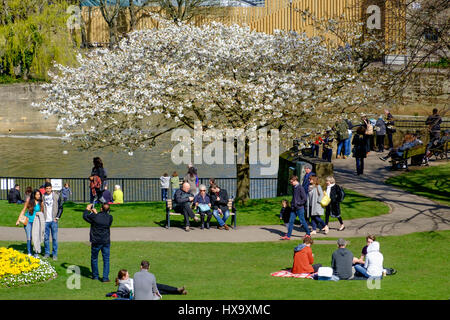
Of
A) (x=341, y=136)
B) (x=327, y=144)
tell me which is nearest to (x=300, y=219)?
(x=327, y=144)

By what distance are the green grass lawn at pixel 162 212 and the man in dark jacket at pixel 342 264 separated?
6.75 m

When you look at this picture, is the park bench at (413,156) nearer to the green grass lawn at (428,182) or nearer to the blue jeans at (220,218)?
the green grass lawn at (428,182)

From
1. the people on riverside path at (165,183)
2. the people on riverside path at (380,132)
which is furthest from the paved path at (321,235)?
the people on riverside path at (380,132)

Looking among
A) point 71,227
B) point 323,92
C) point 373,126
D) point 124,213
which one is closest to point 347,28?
point 373,126

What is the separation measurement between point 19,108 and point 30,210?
38581mm

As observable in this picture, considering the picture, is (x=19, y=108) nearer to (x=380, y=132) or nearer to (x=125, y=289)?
(x=380, y=132)

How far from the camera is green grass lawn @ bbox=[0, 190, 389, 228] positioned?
843 inches

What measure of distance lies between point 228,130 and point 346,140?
28.8 feet

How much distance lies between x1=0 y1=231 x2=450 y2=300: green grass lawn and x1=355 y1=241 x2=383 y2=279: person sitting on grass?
21 cm

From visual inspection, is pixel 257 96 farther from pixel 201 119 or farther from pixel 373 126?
pixel 373 126

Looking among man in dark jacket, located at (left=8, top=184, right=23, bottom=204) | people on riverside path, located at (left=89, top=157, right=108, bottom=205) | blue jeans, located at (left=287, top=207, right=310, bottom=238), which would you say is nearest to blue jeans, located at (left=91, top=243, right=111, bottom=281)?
blue jeans, located at (left=287, top=207, right=310, bottom=238)

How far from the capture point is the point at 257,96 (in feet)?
75.5

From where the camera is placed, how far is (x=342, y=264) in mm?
14516

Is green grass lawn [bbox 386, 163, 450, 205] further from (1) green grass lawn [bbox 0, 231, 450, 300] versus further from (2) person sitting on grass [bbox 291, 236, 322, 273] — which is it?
(2) person sitting on grass [bbox 291, 236, 322, 273]
